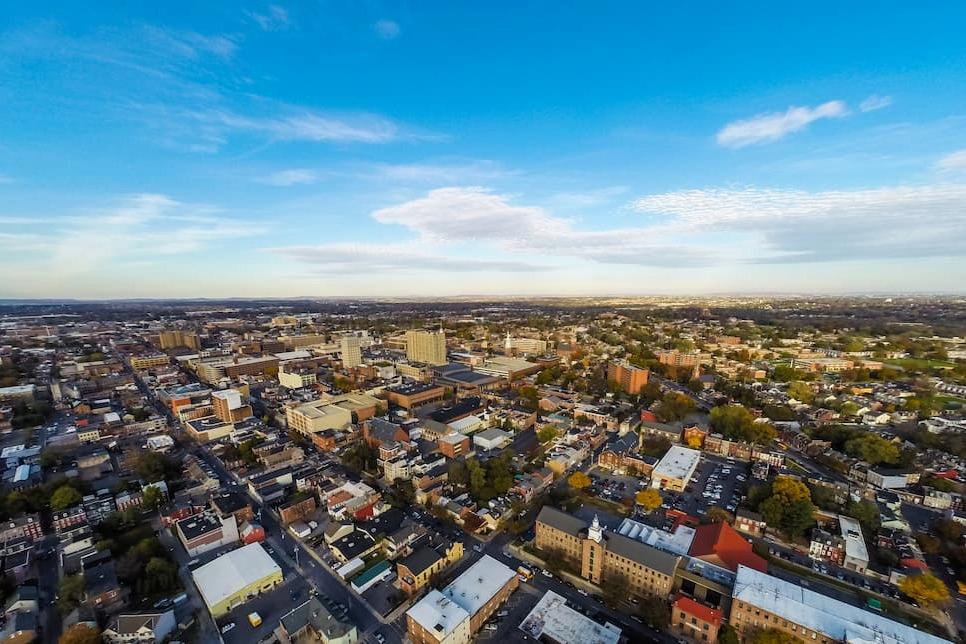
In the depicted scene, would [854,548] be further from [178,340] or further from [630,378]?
[178,340]

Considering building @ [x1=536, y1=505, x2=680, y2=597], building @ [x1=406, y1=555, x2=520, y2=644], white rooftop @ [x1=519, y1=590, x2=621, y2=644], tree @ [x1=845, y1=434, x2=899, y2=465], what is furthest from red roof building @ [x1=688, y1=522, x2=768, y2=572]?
tree @ [x1=845, y1=434, x2=899, y2=465]

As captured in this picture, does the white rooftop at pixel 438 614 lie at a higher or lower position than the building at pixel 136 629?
higher

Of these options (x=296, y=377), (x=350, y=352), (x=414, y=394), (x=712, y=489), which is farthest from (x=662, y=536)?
(x=350, y=352)

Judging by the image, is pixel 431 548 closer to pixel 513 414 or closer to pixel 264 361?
pixel 513 414

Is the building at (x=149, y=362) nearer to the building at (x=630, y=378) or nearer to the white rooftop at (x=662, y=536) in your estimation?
the building at (x=630, y=378)

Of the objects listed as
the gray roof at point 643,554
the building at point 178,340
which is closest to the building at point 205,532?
the gray roof at point 643,554

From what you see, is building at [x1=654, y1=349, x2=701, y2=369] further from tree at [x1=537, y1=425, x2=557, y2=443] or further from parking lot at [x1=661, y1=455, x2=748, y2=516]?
tree at [x1=537, y1=425, x2=557, y2=443]

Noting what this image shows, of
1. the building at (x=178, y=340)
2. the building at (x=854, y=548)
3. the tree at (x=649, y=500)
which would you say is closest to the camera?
the building at (x=854, y=548)
